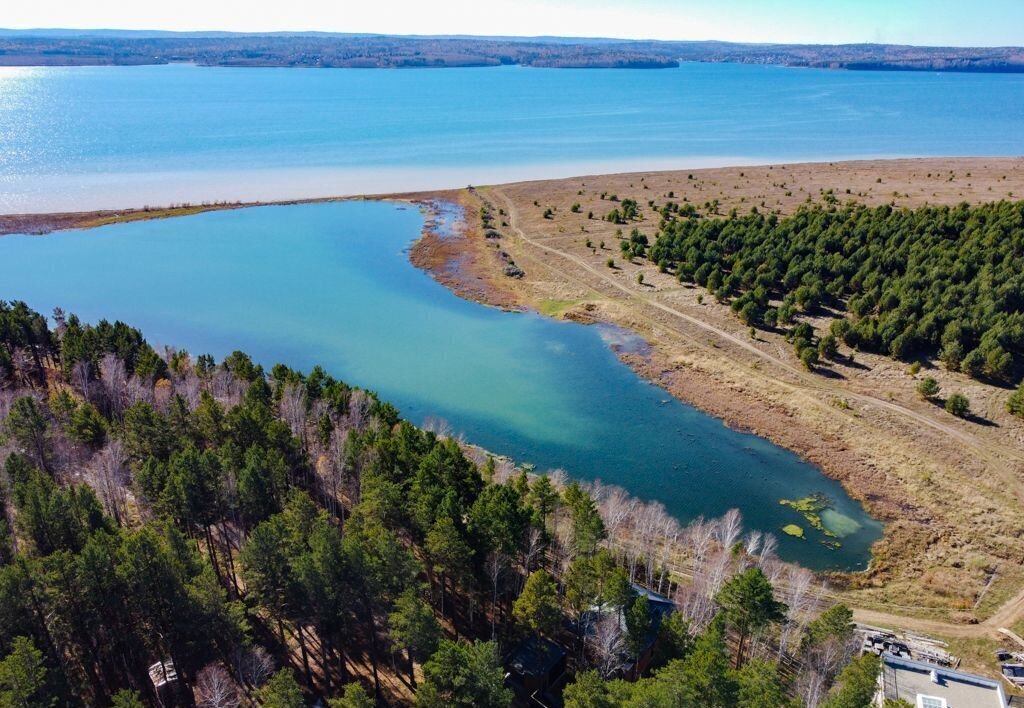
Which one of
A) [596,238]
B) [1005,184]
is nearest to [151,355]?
[596,238]

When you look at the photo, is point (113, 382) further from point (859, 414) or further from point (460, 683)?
point (859, 414)

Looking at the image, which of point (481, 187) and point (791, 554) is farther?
point (481, 187)

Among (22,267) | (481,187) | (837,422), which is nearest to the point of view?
(837,422)

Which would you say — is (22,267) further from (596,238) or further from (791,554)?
(791,554)

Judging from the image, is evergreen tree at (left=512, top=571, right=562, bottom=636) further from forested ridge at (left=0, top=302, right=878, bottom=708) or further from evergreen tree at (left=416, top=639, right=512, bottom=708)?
evergreen tree at (left=416, top=639, right=512, bottom=708)

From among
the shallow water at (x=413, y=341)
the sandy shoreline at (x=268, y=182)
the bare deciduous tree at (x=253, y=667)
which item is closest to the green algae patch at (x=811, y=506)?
the shallow water at (x=413, y=341)

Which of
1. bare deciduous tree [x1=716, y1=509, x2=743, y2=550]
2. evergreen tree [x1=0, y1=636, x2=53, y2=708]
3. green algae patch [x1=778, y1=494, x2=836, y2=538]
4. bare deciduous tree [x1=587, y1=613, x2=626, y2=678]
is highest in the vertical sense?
evergreen tree [x1=0, y1=636, x2=53, y2=708]

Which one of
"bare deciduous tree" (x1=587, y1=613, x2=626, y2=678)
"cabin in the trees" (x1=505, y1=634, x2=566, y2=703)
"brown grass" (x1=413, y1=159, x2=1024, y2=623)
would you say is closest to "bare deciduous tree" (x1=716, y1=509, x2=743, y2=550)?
"brown grass" (x1=413, y1=159, x2=1024, y2=623)
